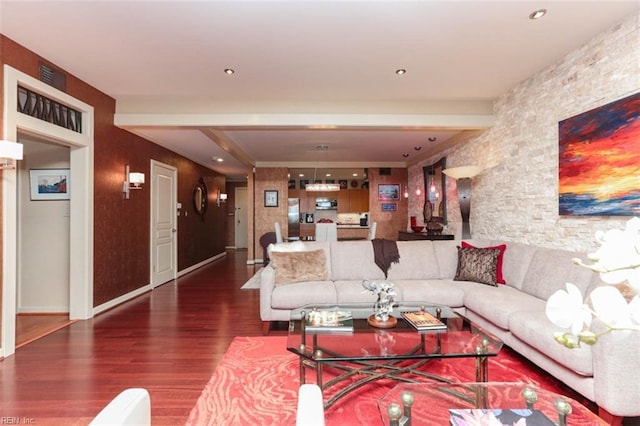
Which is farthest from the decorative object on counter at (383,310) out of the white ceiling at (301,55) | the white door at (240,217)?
the white door at (240,217)

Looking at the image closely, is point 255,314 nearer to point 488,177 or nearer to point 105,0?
point 105,0

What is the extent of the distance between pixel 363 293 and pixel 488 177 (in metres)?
2.63

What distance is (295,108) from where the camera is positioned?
4.17 meters

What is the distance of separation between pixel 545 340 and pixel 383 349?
1.11 m

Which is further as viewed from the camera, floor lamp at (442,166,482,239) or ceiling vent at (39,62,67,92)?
floor lamp at (442,166,482,239)

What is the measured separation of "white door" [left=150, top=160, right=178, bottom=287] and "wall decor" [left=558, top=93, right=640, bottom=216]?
570cm

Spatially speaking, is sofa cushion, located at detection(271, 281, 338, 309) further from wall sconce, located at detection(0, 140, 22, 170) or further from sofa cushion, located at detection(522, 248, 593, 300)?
wall sconce, located at detection(0, 140, 22, 170)

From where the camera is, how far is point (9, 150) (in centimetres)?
242

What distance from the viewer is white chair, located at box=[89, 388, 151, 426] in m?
0.76

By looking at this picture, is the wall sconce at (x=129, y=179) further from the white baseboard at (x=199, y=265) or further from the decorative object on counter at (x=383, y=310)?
the decorative object on counter at (x=383, y=310)

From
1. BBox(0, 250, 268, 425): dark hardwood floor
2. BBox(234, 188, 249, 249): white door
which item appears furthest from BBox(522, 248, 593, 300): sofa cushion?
BBox(234, 188, 249, 249): white door

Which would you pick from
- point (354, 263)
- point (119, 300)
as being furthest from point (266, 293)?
point (119, 300)

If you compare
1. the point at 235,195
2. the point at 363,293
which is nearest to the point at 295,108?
the point at 363,293

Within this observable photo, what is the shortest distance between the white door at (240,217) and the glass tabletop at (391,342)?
8.86 metres
